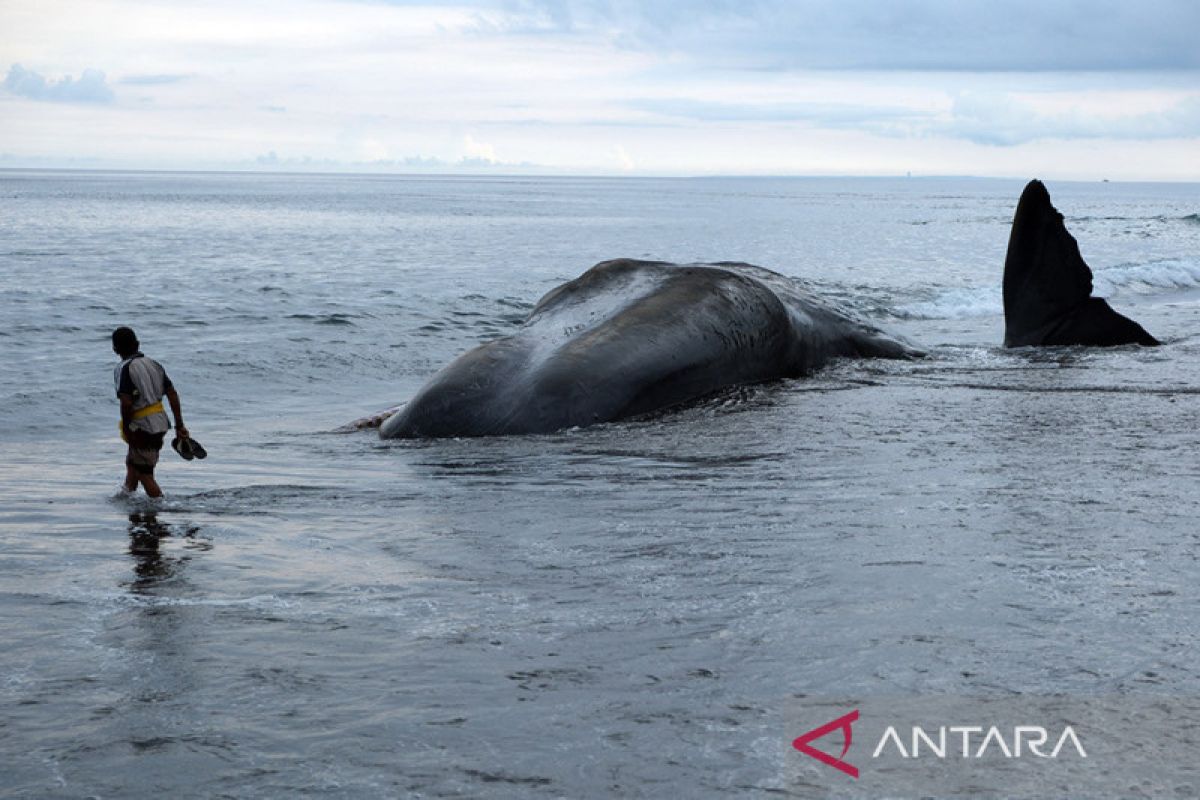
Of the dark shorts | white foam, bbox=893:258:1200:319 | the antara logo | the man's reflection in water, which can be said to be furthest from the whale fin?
the antara logo

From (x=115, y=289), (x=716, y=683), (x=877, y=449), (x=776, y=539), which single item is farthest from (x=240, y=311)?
(x=716, y=683)

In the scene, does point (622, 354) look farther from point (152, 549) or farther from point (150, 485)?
point (152, 549)

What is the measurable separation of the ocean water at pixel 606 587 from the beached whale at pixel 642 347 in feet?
1.08

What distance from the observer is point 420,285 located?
32.4 metres

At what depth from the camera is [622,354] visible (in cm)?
1100

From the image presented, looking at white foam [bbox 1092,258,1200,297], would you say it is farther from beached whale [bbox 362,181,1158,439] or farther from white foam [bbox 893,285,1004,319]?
beached whale [bbox 362,181,1158,439]

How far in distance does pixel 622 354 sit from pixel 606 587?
5211 millimetres

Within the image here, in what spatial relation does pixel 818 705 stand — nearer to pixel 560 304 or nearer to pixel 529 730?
pixel 529 730

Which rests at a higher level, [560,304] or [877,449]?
[560,304]

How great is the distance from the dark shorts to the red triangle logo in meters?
5.67

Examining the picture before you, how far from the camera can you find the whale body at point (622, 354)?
34.6 feet

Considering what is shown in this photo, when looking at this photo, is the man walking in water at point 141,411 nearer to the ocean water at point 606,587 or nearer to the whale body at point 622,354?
the ocean water at point 606,587

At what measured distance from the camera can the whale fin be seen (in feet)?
49.4

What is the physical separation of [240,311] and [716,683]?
21900 mm
